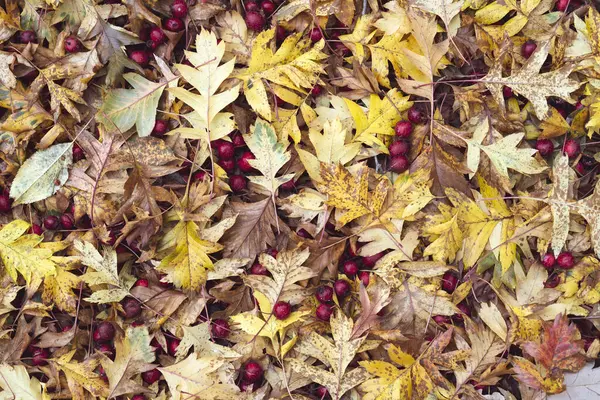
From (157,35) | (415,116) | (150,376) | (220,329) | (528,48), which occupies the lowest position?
(150,376)

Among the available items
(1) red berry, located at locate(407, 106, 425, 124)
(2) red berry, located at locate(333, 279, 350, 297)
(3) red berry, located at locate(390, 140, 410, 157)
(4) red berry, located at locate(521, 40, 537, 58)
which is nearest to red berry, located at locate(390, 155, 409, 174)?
(3) red berry, located at locate(390, 140, 410, 157)

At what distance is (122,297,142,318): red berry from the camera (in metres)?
1.67

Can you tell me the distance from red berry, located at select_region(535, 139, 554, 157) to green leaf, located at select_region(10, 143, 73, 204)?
1454mm

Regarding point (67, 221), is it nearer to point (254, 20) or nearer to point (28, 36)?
point (28, 36)

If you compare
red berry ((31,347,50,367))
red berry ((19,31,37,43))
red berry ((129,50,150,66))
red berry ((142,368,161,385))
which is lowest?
red berry ((142,368,161,385))

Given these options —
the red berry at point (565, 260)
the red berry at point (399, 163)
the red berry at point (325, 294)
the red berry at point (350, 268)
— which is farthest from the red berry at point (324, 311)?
the red berry at point (565, 260)

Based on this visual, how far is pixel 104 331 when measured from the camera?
1.67 metres

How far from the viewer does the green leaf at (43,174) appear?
5.50ft

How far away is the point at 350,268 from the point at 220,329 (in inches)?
17.3

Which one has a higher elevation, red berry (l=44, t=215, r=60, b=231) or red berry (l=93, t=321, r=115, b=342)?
red berry (l=44, t=215, r=60, b=231)

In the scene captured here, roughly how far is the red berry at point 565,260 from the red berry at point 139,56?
142 cm

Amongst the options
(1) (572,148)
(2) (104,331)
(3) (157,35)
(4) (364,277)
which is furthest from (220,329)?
(1) (572,148)

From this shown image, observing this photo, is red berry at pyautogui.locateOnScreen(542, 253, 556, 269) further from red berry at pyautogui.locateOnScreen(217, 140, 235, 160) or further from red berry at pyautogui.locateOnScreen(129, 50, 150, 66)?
red berry at pyautogui.locateOnScreen(129, 50, 150, 66)

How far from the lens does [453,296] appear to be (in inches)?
64.0
